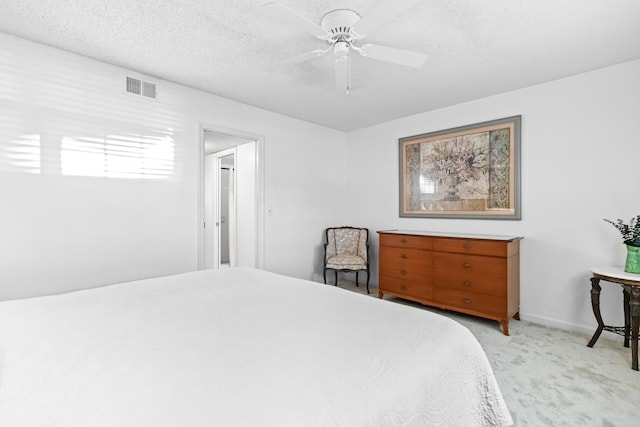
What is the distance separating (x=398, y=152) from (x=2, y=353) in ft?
13.5

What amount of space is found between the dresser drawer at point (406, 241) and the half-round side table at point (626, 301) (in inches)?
54.7

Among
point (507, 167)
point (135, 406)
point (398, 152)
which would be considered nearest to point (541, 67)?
point (507, 167)

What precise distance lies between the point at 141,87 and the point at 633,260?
14.6ft

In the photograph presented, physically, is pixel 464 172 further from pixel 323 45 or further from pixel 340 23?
pixel 340 23

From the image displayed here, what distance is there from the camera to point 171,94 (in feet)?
10.1

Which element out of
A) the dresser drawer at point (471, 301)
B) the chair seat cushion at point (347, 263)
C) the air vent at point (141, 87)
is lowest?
the dresser drawer at point (471, 301)

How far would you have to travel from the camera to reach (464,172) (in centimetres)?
363

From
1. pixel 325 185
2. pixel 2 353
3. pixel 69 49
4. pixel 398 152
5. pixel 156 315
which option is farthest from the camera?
pixel 325 185

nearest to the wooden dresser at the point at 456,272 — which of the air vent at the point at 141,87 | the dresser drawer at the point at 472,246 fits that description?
the dresser drawer at the point at 472,246

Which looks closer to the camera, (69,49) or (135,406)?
(135,406)

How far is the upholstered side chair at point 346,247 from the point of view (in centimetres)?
421

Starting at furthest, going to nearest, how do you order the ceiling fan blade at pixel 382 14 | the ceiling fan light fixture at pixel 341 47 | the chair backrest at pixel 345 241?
1. the chair backrest at pixel 345 241
2. the ceiling fan light fixture at pixel 341 47
3. the ceiling fan blade at pixel 382 14

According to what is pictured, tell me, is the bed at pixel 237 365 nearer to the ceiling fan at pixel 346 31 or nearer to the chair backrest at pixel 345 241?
the ceiling fan at pixel 346 31

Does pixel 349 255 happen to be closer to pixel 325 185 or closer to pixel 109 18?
pixel 325 185
